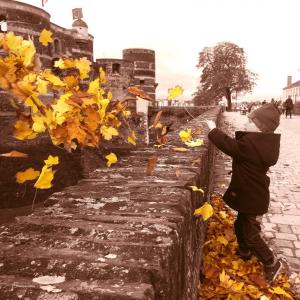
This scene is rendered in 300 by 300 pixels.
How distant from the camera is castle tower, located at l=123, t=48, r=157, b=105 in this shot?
44.1 m

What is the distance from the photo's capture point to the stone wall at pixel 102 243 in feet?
3.30

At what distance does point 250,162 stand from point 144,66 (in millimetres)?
42869

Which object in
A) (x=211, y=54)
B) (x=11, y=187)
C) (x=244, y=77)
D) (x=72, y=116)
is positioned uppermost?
(x=211, y=54)

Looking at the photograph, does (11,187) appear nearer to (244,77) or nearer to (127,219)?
(127,219)

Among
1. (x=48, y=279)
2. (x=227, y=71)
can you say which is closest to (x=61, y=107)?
(x=48, y=279)

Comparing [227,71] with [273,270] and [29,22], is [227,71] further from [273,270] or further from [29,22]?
[273,270]

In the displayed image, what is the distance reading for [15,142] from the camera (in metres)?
22.1

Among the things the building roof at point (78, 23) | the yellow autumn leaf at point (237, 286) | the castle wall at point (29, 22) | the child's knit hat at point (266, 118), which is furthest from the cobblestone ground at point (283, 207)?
the building roof at point (78, 23)

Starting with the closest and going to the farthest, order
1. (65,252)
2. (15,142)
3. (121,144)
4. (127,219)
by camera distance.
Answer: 1. (65,252)
2. (127,219)
3. (15,142)
4. (121,144)

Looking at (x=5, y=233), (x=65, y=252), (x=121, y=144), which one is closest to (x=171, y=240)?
(x=65, y=252)

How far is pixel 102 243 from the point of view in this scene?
127 centimetres

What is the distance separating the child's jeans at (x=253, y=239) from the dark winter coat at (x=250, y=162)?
15 centimetres

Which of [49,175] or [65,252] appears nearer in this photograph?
[65,252]

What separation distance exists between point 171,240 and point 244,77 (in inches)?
2173
